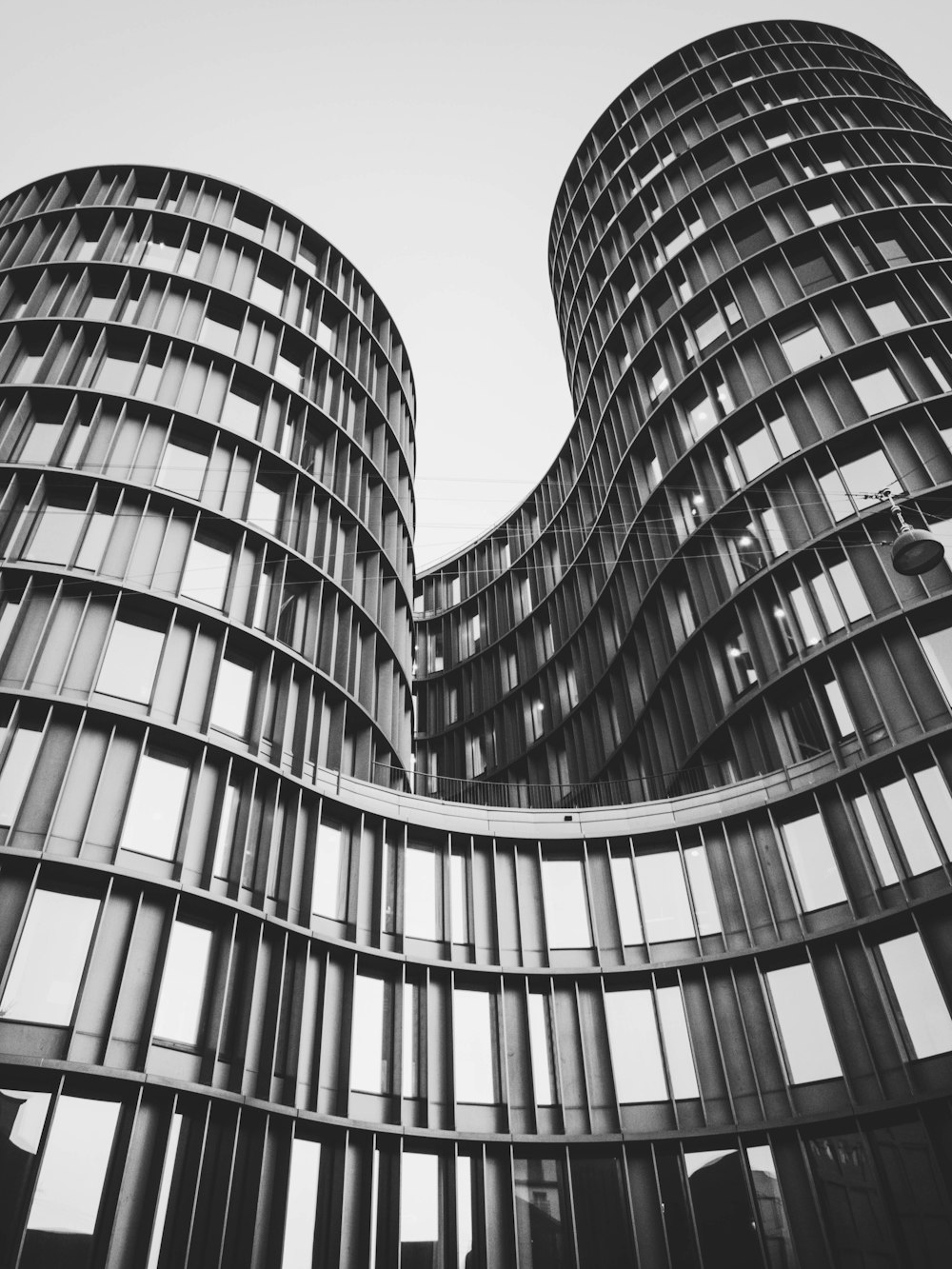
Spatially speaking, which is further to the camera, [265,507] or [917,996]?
[265,507]

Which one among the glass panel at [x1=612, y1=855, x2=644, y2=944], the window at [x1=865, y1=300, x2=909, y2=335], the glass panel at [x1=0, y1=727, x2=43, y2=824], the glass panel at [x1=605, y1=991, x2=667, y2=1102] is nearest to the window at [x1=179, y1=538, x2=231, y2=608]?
the glass panel at [x1=0, y1=727, x2=43, y2=824]

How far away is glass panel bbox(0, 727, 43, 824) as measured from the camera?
62.1 ft

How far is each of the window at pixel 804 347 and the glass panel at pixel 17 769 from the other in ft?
75.2

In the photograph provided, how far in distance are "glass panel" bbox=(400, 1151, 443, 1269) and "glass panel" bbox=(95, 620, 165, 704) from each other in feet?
37.9

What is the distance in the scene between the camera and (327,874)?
2273 cm

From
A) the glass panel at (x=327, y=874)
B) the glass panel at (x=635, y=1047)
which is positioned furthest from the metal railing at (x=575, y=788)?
the glass panel at (x=635, y=1047)

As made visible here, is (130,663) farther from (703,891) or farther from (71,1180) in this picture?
(703,891)

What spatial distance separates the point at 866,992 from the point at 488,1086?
27.8ft

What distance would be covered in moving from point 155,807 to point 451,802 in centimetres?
892

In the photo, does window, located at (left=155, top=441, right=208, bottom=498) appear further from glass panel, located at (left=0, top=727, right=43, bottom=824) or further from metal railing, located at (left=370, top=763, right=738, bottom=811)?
metal railing, located at (left=370, top=763, right=738, bottom=811)

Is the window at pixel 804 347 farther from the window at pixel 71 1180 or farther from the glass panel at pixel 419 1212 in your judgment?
the window at pixel 71 1180

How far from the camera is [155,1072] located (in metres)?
17.8

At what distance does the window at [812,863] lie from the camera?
22250 millimetres

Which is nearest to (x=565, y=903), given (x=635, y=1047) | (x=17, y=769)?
(x=635, y=1047)
